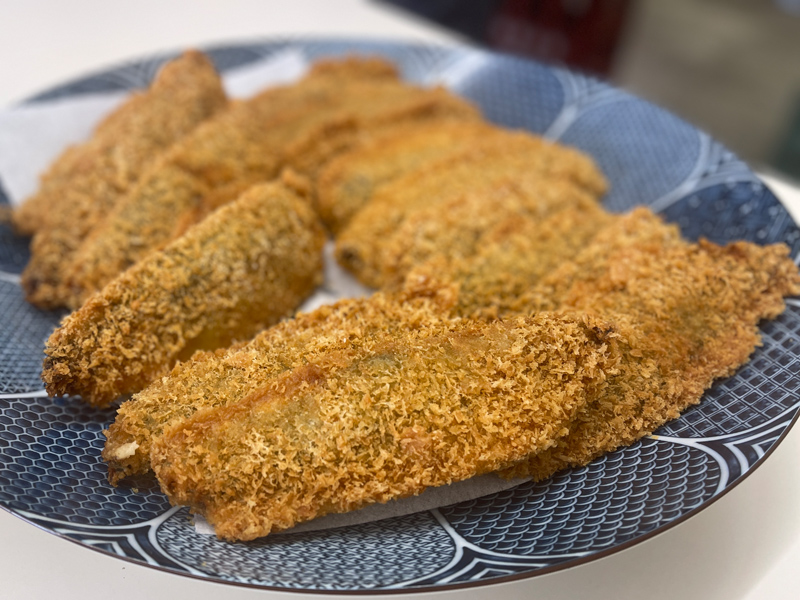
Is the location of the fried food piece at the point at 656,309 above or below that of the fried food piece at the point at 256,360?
above

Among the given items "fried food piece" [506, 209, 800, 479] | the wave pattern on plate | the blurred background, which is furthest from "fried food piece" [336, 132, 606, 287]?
the blurred background

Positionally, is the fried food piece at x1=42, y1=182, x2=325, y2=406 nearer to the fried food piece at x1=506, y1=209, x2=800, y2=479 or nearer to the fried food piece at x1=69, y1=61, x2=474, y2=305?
the fried food piece at x1=69, y1=61, x2=474, y2=305

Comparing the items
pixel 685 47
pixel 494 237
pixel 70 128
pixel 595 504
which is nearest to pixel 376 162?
pixel 494 237

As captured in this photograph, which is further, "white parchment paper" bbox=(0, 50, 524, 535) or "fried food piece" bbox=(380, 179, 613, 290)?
"white parchment paper" bbox=(0, 50, 524, 535)

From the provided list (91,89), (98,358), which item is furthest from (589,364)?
(91,89)

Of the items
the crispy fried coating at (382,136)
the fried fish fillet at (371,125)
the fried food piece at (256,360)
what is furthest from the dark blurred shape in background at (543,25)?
the fried food piece at (256,360)

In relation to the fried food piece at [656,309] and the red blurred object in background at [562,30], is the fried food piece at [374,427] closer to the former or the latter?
the fried food piece at [656,309]
